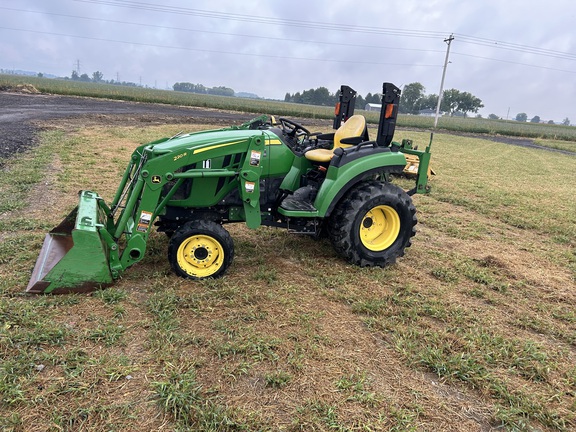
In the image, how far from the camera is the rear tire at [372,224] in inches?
173

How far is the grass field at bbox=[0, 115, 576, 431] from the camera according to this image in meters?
2.38

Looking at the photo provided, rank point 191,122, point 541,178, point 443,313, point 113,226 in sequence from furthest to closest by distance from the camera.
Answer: point 191,122 → point 541,178 → point 113,226 → point 443,313

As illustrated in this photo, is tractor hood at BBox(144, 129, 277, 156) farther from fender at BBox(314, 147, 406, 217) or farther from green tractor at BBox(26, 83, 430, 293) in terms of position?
fender at BBox(314, 147, 406, 217)

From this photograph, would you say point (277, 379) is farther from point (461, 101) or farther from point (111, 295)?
point (461, 101)

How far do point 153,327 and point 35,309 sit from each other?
3.16ft

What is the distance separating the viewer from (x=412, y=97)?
89.1m

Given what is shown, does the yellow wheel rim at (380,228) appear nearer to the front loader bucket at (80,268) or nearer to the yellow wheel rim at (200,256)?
the yellow wheel rim at (200,256)

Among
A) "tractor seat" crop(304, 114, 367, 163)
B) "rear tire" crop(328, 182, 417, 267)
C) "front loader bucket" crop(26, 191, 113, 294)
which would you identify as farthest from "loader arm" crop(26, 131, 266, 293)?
"tractor seat" crop(304, 114, 367, 163)

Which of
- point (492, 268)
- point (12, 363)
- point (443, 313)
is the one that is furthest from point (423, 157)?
point (12, 363)

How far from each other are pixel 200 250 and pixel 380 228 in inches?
86.3

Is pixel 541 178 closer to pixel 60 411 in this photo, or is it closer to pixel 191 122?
pixel 60 411

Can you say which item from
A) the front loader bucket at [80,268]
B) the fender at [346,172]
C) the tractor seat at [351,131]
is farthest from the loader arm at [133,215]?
the tractor seat at [351,131]

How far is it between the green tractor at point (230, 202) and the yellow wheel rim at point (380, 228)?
1 cm

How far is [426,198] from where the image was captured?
8.20 metres
